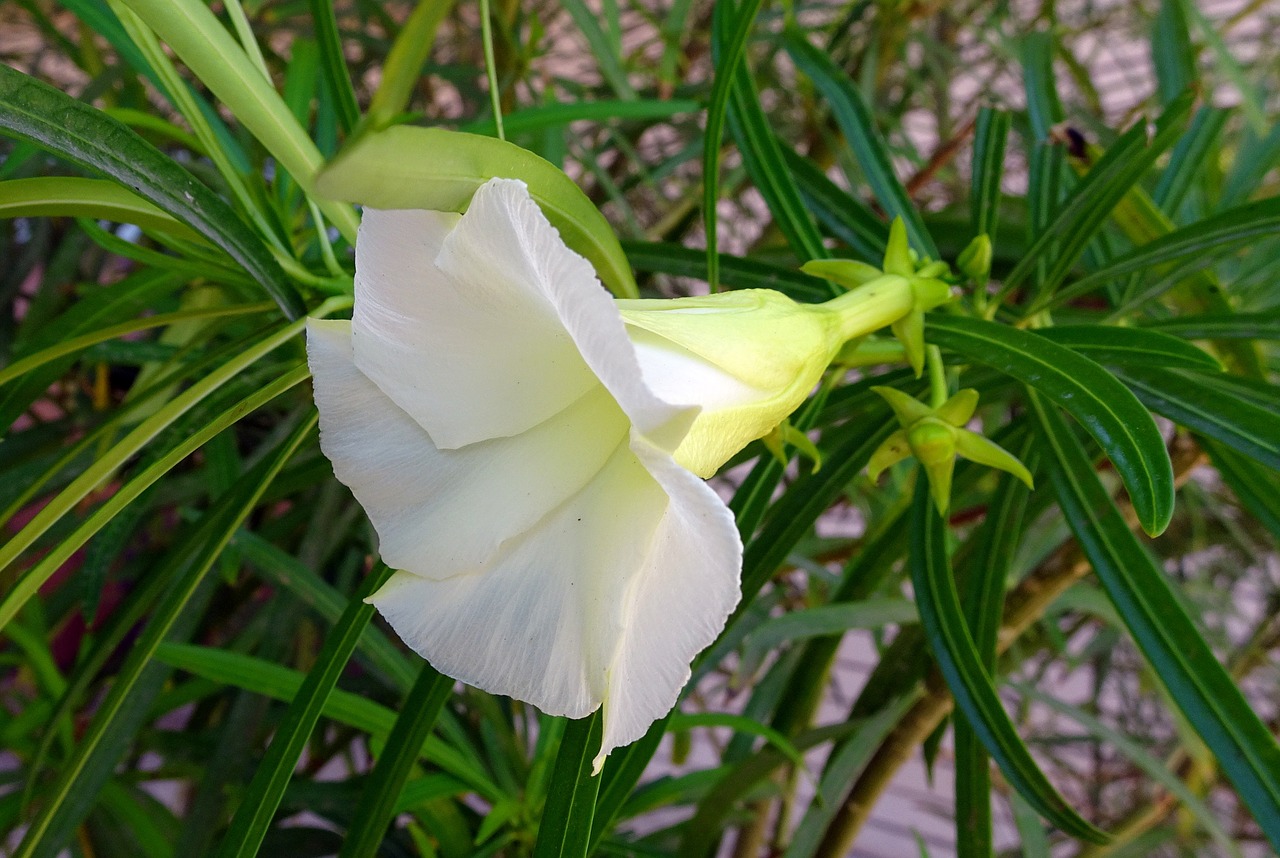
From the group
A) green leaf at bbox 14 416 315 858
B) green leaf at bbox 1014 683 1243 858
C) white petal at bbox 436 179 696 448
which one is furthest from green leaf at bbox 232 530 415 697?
green leaf at bbox 1014 683 1243 858

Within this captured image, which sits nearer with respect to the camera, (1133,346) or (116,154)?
(116,154)

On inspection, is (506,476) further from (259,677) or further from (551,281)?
(259,677)

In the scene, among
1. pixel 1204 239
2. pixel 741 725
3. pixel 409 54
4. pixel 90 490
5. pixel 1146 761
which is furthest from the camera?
pixel 1146 761

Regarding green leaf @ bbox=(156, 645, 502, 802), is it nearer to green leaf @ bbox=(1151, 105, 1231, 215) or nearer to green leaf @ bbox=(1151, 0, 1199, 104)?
green leaf @ bbox=(1151, 105, 1231, 215)

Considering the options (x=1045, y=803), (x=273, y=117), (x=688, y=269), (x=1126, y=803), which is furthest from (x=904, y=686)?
(x=1126, y=803)

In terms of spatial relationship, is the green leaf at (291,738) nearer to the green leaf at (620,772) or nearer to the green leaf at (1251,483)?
the green leaf at (620,772)

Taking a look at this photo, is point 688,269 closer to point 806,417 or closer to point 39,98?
point 806,417

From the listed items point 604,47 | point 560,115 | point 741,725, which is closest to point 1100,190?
point 560,115
